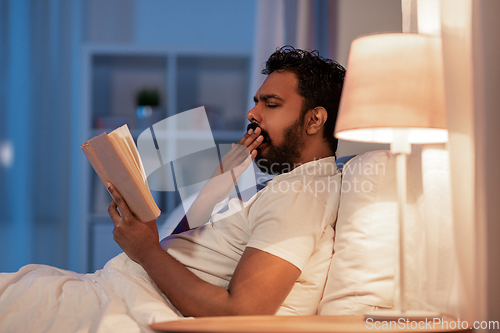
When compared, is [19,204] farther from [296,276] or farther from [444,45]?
[444,45]

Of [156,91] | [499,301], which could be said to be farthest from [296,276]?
[156,91]

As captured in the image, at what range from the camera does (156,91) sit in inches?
111

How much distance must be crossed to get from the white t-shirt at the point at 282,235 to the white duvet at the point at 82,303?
145 millimetres

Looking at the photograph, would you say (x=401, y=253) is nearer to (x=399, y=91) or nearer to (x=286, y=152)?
(x=399, y=91)

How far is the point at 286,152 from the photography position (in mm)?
1313

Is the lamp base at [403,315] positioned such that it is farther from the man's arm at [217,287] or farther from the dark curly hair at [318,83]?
the dark curly hair at [318,83]

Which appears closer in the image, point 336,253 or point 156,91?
point 336,253

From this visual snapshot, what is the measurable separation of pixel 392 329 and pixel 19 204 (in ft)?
8.23

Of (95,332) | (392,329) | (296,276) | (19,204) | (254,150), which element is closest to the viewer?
(392,329)

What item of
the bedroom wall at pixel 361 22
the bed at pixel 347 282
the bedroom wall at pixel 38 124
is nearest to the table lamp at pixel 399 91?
the bed at pixel 347 282

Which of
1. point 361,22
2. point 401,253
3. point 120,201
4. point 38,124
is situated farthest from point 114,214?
point 38,124

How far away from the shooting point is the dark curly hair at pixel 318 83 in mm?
1330

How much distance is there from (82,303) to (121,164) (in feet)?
1.10

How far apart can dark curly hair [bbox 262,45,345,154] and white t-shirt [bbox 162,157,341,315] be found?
230 millimetres
